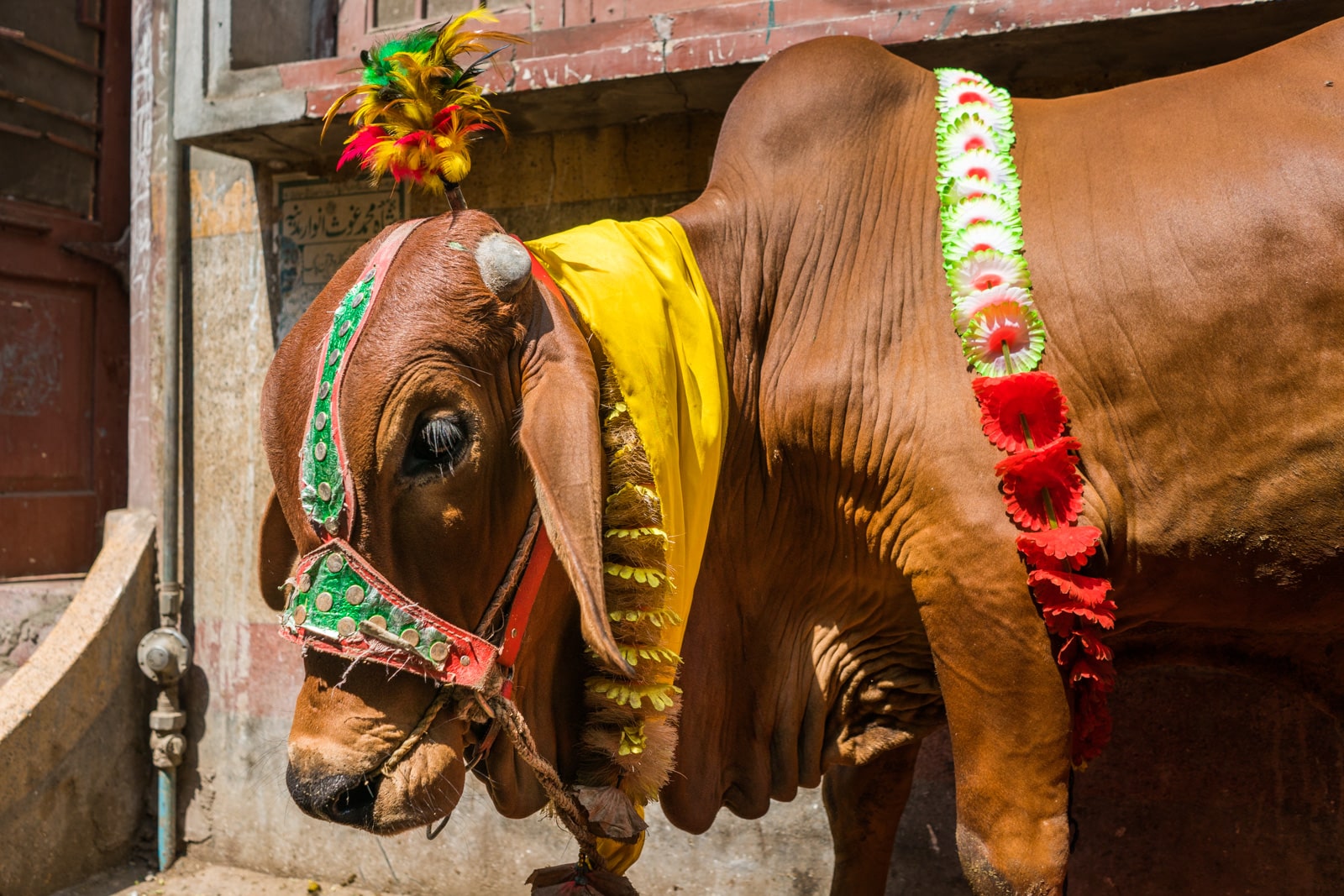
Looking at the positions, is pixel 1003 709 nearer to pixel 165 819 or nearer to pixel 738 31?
pixel 738 31

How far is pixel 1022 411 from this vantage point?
1.99 m

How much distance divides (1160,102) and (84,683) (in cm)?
434

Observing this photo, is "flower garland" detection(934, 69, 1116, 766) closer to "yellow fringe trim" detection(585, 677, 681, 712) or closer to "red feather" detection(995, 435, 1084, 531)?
"red feather" detection(995, 435, 1084, 531)

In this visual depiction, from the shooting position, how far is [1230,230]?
1.94 metres

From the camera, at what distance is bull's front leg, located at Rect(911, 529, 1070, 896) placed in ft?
6.50

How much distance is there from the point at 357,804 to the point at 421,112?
1281 millimetres

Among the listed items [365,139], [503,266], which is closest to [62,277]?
[365,139]

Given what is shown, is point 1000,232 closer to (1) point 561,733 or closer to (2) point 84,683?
(1) point 561,733

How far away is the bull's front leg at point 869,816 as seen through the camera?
9.45 ft

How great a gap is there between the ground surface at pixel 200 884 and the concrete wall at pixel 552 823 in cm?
5

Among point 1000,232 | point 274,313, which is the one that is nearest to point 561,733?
point 1000,232

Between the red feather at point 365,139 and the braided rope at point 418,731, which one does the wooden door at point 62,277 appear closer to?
the red feather at point 365,139

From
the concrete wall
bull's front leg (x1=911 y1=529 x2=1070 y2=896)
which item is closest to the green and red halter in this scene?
the concrete wall

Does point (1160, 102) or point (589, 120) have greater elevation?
point (589, 120)
